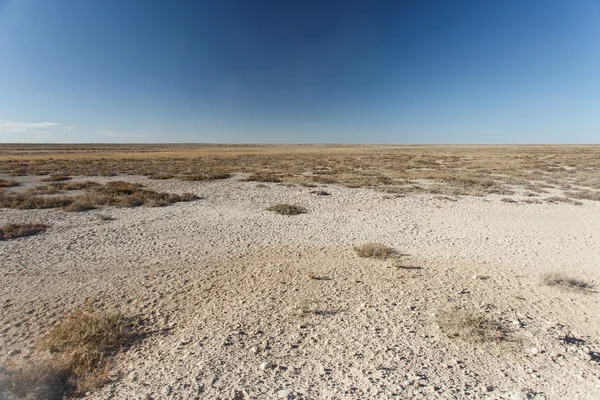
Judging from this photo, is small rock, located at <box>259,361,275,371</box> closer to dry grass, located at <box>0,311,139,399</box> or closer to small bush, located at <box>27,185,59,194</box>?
dry grass, located at <box>0,311,139,399</box>

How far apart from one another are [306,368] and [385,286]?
2.77 meters

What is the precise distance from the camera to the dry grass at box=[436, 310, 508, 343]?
14.1 feet

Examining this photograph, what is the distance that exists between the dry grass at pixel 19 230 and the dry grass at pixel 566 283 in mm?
13686

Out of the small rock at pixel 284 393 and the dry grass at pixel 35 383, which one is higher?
the dry grass at pixel 35 383

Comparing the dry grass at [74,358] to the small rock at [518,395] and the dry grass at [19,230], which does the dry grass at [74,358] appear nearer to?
the small rock at [518,395]

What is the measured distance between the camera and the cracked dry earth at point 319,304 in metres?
3.55

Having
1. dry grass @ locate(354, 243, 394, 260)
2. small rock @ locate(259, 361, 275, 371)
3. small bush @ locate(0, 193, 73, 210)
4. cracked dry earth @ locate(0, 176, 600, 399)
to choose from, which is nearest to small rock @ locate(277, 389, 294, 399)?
cracked dry earth @ locate(0, 176, 600, 399)

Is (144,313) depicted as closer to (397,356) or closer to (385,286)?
(397,356)

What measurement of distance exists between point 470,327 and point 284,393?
2981 millimetres

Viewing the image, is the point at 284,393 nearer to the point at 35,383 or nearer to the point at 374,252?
the point at 35,383

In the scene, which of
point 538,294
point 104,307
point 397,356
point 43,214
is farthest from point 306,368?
point 43,214

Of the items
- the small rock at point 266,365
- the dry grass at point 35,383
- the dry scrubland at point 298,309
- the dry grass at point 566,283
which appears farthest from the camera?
the dry grass at point 566,283

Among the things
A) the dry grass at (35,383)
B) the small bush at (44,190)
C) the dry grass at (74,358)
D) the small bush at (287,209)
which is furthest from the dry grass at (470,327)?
the small bush at (44,190)

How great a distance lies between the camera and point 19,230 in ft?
29.5
